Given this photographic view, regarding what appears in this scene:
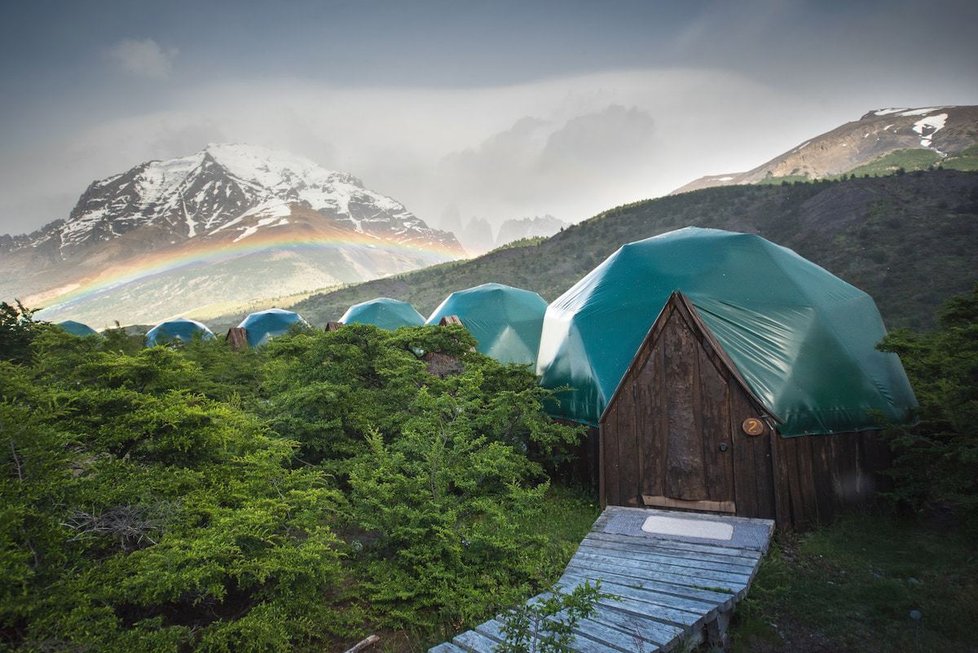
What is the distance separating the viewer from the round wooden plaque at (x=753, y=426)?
688 centimetres

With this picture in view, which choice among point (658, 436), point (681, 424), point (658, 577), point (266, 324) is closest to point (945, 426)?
point (681, 424)

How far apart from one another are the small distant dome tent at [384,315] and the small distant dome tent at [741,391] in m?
13.6

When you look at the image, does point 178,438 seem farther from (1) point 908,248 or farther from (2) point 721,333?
(1) point 908,248

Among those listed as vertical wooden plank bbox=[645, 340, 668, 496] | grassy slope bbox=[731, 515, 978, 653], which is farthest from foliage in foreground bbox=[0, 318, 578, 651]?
grassy slope bbox=[731, 515, 978, 653]

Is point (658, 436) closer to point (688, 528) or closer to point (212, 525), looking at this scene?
point (688, 528)

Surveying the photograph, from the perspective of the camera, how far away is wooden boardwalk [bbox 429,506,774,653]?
13.9 ft

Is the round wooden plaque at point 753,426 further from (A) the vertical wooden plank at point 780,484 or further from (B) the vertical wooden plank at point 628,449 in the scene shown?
(B) the vertical wooden plank at point 628,449

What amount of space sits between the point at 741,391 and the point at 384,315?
16.8 metres

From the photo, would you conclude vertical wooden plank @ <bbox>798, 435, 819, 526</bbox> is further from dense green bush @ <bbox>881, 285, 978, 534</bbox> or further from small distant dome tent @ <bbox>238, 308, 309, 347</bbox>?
small distant dome tent @ <bbox>238, 308, 309, 347</bbox>

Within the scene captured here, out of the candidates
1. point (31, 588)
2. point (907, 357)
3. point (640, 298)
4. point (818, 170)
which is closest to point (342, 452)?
point (31, 588)

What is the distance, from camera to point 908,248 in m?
26.1

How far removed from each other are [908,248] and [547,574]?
1178 inches

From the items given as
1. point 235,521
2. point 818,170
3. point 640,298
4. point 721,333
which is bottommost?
point 235,521

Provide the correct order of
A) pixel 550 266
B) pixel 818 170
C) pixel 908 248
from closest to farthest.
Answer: pixel 908 248 → pixel 550 266 → pixel 818 170
